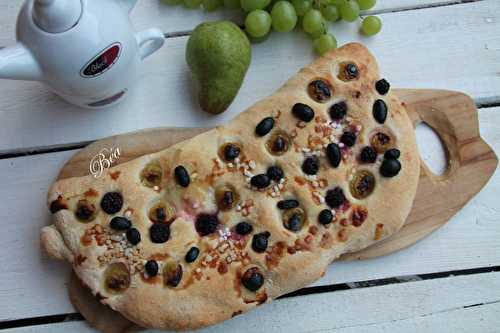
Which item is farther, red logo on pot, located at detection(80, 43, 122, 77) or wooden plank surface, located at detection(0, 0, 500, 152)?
wooden plank surface, located at detection(0, 0, 500, 152)

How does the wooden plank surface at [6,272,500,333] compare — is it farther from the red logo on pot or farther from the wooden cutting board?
the red logo on pot

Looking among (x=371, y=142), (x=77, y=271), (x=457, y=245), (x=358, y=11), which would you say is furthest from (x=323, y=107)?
(x=77, y=271)

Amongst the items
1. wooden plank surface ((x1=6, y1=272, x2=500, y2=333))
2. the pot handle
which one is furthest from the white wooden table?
the pot handle

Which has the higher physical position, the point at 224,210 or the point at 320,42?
the point at 320,42

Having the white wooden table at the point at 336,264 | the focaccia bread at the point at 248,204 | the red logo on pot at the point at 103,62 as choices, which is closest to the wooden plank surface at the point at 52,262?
the white wooden table at the point at 336,264

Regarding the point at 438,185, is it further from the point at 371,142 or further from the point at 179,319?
the point at 179,319

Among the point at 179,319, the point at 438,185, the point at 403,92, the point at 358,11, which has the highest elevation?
the point at 358,11

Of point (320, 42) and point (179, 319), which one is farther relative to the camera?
point (320, 42)
